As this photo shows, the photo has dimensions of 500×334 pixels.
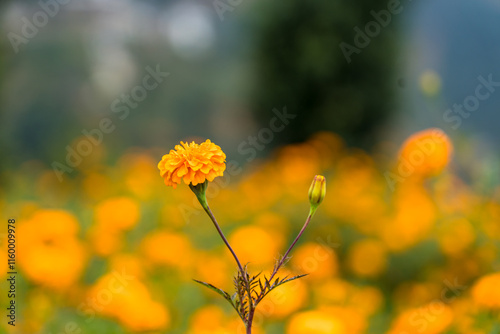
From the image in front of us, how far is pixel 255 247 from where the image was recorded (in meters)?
1.79

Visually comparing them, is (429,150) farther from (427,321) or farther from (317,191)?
(317,191)

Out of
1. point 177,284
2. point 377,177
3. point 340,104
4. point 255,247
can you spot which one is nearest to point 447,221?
point 255,247

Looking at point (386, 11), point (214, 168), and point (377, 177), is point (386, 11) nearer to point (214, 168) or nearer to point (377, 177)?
point (377, 177)

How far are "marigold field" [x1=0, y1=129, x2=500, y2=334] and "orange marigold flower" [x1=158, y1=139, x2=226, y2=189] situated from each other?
65cm

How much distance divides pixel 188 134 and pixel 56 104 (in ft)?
5.12

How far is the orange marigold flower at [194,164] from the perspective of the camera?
562mm

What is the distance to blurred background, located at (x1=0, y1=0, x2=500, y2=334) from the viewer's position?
150 centimetres

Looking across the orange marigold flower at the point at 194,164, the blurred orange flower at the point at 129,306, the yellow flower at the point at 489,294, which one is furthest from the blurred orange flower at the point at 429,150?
the orange marigold flower at the point at 194,164
